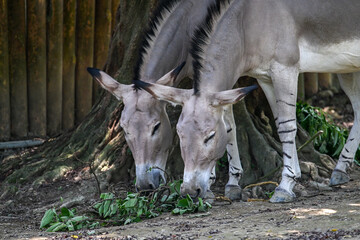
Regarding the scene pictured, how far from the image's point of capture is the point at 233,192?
8.18 meters

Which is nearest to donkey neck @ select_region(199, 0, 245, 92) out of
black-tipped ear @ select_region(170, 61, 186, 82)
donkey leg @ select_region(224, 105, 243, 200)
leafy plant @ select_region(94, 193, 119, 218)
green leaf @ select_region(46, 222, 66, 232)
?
black-tipped ear @ select_region(170, 61, 186, 82)

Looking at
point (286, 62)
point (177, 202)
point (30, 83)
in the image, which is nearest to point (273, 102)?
point (286, 62)

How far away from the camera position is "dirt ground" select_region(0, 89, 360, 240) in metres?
6.04

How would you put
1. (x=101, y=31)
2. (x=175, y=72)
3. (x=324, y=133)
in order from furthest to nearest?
1. (x=101, y=31)
2. (x=324, y=133)
3. (x=175, y=72)

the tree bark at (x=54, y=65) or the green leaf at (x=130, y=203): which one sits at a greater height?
the tree bark at (x=54, y=65)

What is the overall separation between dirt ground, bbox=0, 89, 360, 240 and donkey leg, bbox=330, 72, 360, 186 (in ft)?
0.62

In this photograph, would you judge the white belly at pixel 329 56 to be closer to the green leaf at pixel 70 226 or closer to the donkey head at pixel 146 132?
the donkey head at pixel 146 132

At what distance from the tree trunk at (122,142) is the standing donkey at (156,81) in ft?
2.49

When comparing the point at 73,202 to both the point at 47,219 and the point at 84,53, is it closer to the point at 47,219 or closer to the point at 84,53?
the point at 47,219

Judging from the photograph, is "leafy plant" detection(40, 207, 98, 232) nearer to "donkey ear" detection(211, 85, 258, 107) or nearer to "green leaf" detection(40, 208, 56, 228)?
"green leaf" detection(40, 208, 56, 228)

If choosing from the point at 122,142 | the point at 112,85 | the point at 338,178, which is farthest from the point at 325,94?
the point at 112,85

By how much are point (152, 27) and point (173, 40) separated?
39cm

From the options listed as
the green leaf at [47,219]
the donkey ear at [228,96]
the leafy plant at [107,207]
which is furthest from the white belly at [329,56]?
the green leaf at [47,219]

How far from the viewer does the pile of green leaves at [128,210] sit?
697cm
